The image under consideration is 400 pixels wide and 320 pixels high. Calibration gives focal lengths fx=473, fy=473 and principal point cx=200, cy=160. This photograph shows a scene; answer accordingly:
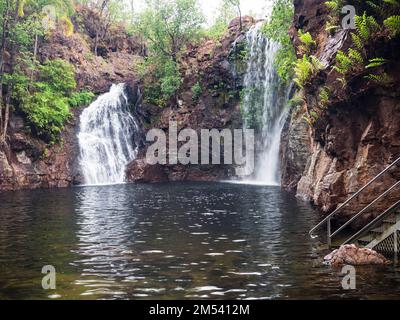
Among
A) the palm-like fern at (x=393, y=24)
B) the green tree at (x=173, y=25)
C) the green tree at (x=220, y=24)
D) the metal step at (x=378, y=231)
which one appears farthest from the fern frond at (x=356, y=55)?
the green tree at (x=220, y=24)

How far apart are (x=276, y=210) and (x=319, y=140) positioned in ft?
13.1

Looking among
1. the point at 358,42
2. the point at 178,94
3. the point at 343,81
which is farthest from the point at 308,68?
the point at 178,94

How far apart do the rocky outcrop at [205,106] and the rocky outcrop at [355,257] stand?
32.4 metres

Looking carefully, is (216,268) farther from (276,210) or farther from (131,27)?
(131,27)

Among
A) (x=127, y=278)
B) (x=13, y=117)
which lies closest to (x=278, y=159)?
(x=13, y=117)

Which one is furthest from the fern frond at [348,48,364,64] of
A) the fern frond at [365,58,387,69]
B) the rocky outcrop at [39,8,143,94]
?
the rocky outcrop at [39,8,143,94]

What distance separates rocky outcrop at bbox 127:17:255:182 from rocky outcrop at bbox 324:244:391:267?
3242 centimetres

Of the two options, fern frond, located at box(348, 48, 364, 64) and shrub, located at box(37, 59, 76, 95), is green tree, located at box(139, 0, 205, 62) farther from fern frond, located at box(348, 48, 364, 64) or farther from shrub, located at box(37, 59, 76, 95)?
fern frond, located at box(348, 48, 364, 64)

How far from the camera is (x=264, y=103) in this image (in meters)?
41.1

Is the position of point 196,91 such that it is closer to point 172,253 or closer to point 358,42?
point 358,42

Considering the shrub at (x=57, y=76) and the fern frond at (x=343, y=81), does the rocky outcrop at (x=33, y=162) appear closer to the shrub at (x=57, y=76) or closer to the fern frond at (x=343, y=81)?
the shrub at (x=57, y=76)

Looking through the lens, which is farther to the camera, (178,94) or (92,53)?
(92,53)

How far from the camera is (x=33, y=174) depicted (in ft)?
120

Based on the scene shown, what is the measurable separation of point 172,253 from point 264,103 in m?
29.3
